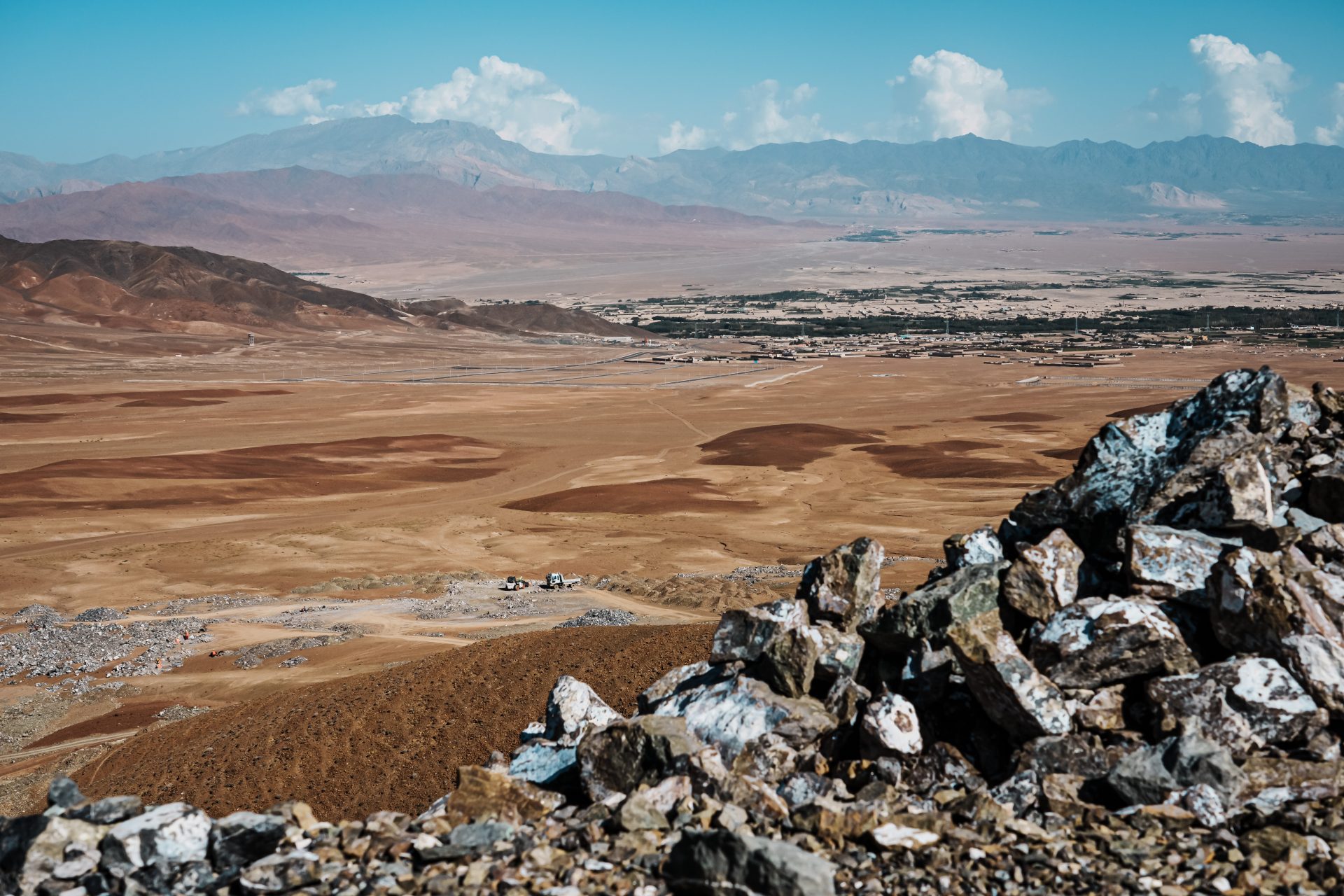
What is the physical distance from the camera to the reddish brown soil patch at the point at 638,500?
40.3m

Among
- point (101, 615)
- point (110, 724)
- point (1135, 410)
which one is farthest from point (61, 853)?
point (1135, 410)

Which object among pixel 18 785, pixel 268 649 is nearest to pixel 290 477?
pixel 268 649

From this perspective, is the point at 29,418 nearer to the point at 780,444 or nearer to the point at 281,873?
the point at 780,444

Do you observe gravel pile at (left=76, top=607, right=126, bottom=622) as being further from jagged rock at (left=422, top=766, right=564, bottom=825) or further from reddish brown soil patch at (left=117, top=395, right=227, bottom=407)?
reddish brown soil patch at (left=117, top=395, right=227, bottom=407)

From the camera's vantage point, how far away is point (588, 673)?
1465cm

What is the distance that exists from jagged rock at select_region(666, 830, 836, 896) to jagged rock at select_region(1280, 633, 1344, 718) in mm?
3733

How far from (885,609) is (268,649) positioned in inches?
610

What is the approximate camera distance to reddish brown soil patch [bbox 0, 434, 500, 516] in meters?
42.4

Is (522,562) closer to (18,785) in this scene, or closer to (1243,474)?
(18,785)

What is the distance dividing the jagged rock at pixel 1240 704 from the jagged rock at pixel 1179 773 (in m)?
0.31

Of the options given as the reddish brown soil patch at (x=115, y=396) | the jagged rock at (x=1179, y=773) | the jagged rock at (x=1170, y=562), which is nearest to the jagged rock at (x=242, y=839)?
the jagged rock at (x=1179, y=773)

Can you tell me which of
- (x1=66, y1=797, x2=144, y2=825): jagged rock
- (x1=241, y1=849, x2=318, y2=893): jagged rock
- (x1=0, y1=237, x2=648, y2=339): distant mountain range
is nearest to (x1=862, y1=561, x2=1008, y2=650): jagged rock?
(x1=241, y1=849, x2=318, y2=893): jagged rock

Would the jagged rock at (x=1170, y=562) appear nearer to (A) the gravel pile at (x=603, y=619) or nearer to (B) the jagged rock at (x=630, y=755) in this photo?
(B) the jagged rock at (x=630, y=755)

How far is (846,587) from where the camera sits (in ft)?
35.1
